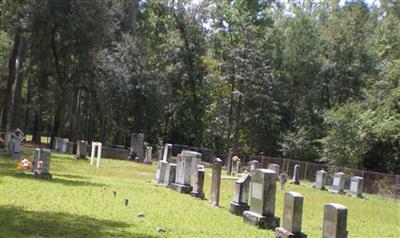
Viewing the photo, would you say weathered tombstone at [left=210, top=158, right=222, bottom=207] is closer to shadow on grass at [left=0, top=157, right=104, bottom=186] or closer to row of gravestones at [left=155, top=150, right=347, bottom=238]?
row of gravestones at [left=155, top=150, right=347, bottom=238]

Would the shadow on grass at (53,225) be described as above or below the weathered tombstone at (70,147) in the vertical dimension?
below

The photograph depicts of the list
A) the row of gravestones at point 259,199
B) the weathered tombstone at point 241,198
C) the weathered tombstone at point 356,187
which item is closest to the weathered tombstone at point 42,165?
the row of gravestones at point 259,199

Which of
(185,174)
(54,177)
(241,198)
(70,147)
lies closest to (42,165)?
(54,177)

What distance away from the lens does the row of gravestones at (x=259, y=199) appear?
10.0 metres

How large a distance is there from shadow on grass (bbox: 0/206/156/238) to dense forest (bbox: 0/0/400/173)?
24.5 meters

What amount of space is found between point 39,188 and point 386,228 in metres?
9.28

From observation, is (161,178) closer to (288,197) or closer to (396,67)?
(288,197)

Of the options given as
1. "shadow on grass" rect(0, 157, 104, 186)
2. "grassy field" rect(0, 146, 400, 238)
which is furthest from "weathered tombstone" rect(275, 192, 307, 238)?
"shadow on grass" rect(0, 157, 104, 186)

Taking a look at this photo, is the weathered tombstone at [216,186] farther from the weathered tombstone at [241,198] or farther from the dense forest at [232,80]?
the dense forest at [232,80]

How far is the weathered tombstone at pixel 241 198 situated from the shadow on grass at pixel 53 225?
14.5 feet

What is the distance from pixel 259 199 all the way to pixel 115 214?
332 centimetres

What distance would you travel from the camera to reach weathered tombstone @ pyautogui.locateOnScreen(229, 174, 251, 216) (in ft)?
46.9

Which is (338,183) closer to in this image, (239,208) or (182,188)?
(182,188)

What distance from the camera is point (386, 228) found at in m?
15.5
